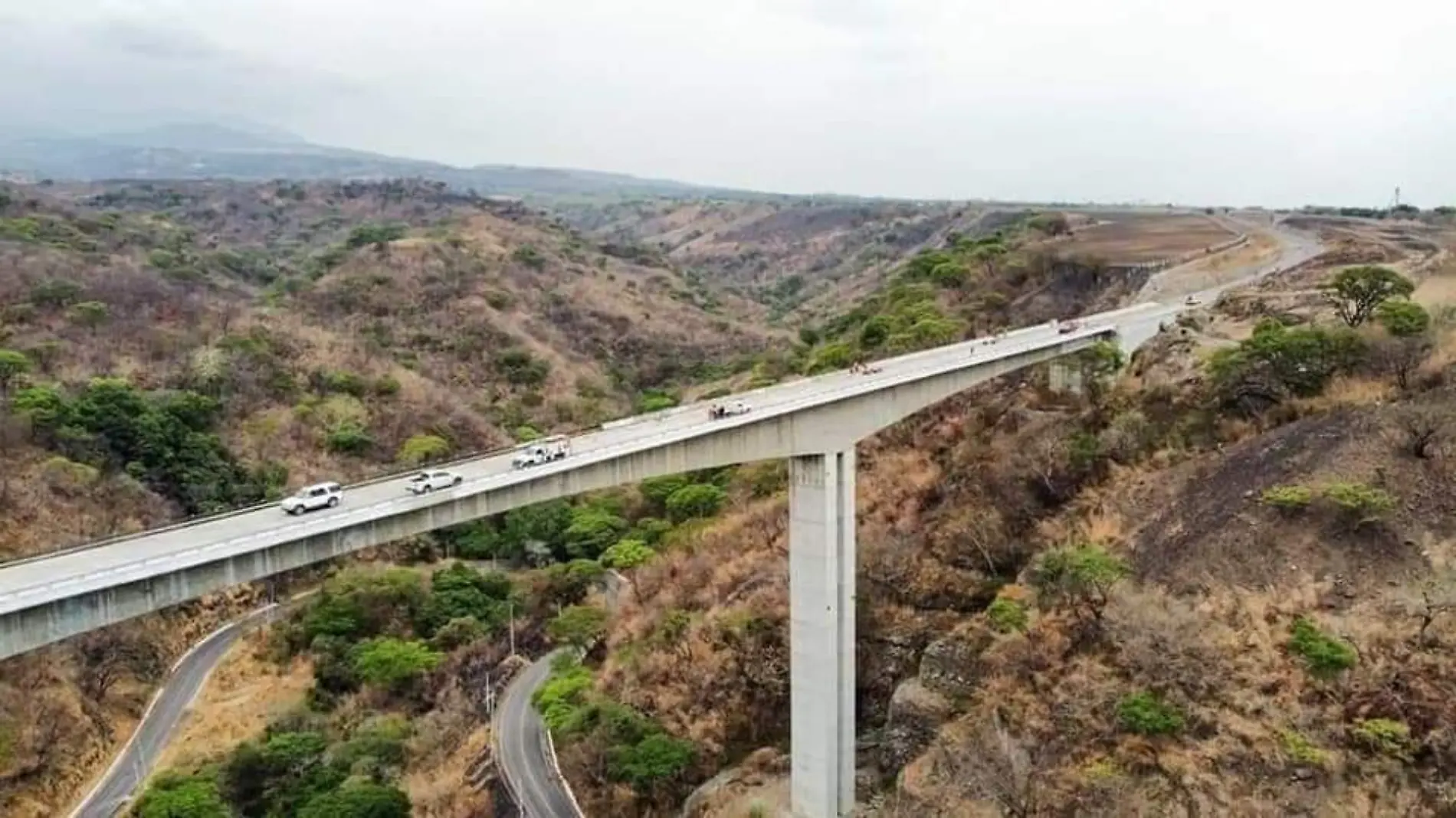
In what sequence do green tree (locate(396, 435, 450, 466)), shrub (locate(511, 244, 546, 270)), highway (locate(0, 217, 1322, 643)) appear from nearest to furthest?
highway (locate(0, 217, 1322, 643))
green tree (locate(396, 435, 450, 466))
shrub (locate(511, 244, 546, 270))

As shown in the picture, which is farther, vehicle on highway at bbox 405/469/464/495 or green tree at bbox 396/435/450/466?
green tree at bbox 396/435/450/466

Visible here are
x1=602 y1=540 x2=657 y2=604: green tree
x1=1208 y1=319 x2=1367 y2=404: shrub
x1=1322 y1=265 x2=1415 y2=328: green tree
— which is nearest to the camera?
x1=1208 y1=319 x2=1367 y2=404: shrub

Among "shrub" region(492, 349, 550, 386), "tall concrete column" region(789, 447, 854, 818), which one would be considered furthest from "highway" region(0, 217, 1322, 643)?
"shrub" region(492, 349, 550, 386)

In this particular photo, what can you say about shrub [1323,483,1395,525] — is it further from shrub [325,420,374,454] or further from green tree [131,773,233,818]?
shrub [325,420,374,454]

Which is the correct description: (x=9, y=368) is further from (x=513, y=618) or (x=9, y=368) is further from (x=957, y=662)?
(x=957, y=662)

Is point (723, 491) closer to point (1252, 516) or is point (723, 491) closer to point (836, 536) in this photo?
point (836, 536)

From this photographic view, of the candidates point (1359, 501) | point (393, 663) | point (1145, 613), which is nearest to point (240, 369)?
point (393, 663)
